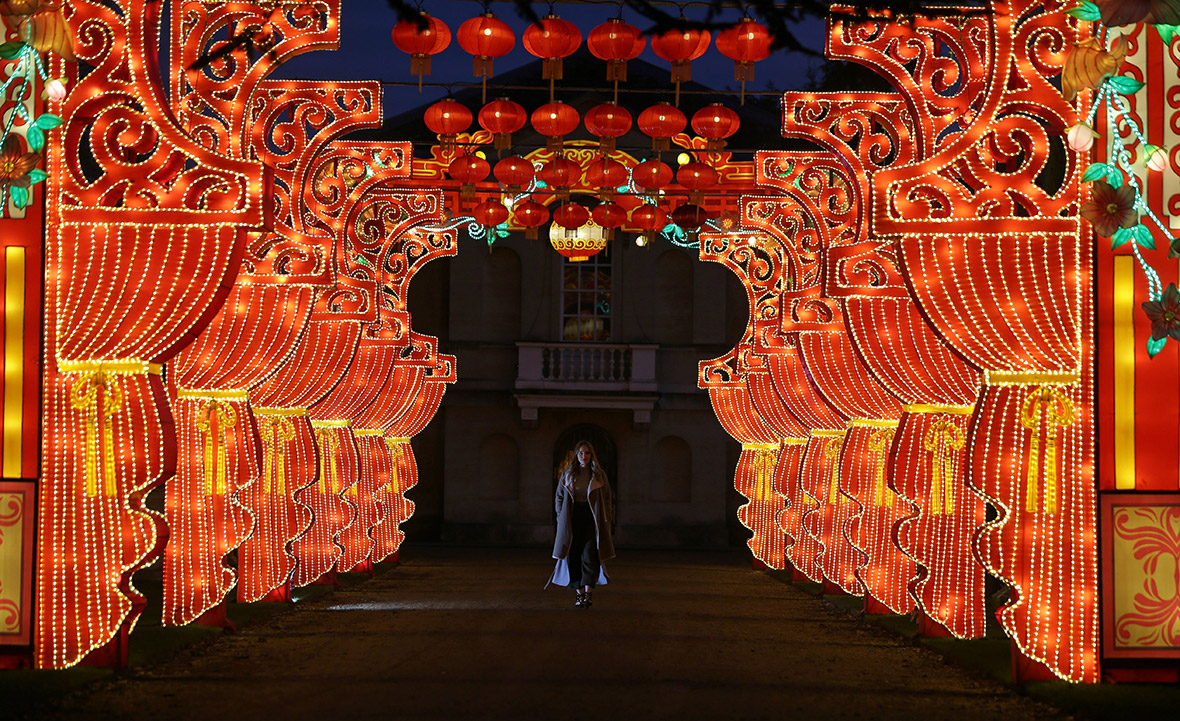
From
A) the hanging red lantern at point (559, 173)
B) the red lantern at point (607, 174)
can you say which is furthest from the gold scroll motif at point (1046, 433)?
the hanging red lantern at point (559, 173)

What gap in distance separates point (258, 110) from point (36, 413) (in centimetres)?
373

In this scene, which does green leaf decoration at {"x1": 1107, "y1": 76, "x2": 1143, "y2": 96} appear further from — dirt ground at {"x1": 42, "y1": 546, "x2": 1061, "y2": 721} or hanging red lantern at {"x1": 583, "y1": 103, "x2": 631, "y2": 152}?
hanging red lantern at {"x1": 583, "y1": 103, "x2": 631, "y2": 152}

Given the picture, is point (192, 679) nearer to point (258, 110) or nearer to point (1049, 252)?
point (258, 110)

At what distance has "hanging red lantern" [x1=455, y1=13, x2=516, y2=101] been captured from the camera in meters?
10.3

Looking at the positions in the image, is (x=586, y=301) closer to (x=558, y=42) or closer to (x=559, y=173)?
(x=559, y=173)

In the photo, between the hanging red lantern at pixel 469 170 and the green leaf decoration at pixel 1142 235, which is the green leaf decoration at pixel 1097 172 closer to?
the green leaf decoration at pixel 1142 235

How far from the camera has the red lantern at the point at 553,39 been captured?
10.3 metres

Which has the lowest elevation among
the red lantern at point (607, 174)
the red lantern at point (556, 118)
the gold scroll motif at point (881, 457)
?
the gold scroll motif at point (881, 457)

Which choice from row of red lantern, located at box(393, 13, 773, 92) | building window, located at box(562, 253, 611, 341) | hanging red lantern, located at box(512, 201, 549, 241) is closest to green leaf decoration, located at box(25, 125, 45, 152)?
row of red lantern, located at box(393, 13, 773, 92)

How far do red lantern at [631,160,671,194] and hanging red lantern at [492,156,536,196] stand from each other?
3.35 feet

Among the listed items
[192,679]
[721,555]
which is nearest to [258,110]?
[192,679]

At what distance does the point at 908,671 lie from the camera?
9.86m

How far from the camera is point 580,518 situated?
15.1 meters

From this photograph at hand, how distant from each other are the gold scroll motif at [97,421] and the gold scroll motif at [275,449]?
4056 millimetres
